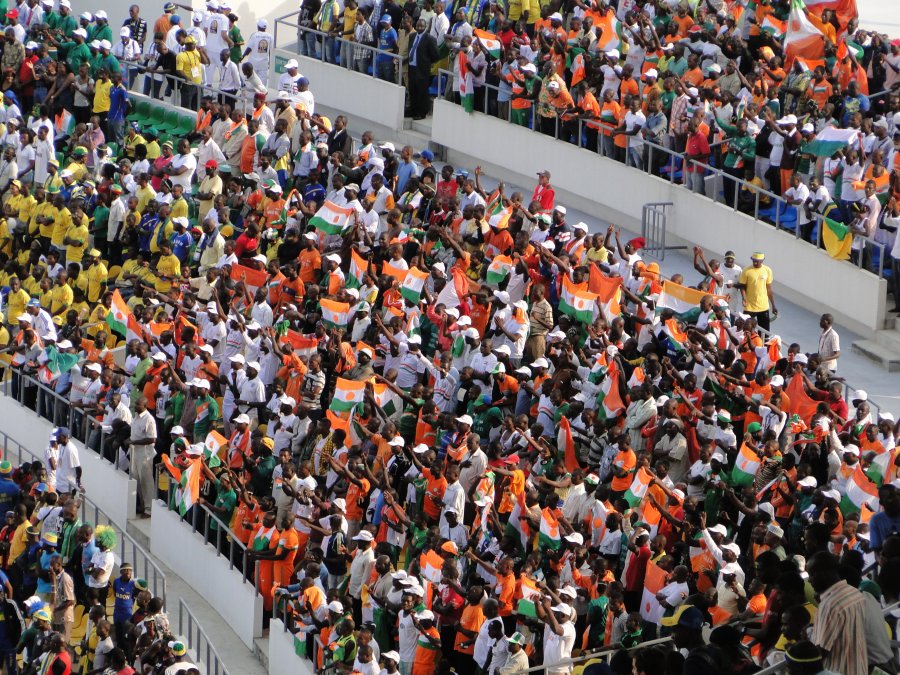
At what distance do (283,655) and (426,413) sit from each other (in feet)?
9.46

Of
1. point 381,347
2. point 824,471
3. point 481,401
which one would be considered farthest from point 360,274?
point 824,471

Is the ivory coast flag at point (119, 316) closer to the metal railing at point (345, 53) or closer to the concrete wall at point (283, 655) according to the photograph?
the concrete wall at point (283, 655)

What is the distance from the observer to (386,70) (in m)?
29.5

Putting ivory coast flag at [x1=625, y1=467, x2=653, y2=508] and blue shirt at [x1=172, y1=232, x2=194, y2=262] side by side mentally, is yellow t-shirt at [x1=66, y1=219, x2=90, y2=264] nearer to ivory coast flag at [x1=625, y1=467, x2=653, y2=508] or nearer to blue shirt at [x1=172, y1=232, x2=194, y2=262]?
blue shirt at [x1=172, y1=232, x2=194, y2=262]

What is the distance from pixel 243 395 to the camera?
2033 centimetres

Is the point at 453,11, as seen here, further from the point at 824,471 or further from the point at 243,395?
the point at 824,471

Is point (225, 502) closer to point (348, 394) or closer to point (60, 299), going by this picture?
point (348, 394)

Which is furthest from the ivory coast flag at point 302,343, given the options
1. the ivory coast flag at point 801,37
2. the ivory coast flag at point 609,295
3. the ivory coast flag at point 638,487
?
the ivory coast flag at point 801,37

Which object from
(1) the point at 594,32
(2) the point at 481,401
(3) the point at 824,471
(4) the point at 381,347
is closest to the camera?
(3) the point at 824,471

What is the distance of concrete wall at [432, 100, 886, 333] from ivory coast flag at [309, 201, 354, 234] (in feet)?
14.6

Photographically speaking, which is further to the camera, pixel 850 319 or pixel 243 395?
pixel 850 319

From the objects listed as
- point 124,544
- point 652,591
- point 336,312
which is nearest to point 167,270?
point 336,312

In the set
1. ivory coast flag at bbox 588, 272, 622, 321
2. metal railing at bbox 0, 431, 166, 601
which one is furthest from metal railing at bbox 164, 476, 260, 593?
ivory coast flag at bbox 588, 272, 622, 321

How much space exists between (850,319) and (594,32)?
5802 mm
